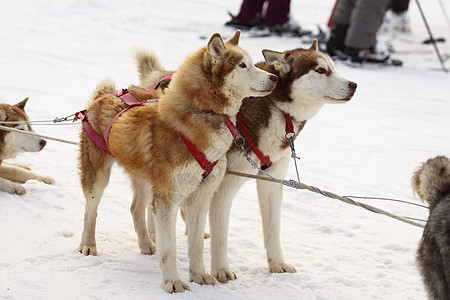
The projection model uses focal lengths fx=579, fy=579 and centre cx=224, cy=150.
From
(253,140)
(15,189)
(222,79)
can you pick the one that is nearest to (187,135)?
(222,79)

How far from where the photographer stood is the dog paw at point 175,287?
3.31m

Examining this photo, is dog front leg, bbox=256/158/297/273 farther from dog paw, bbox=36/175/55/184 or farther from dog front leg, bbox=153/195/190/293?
dog paw, bbox=36/175/55/184

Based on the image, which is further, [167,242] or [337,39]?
[337,39]

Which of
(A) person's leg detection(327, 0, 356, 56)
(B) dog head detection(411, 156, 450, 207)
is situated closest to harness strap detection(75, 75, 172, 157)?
(B) dog head detection(411, 156, 450, 207)

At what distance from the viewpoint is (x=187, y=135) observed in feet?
10.6

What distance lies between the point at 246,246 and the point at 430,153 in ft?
10.9

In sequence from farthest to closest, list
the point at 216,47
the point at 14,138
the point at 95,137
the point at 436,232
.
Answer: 1. the point at 14,138
2. the point at 95,137
3. the point at 216,47
4. the point at 436,232

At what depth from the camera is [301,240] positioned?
4.57m

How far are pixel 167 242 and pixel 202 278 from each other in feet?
1.19

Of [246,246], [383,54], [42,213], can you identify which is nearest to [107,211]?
[42,213]

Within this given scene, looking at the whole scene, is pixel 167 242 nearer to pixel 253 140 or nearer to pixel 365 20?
pixel 253 140

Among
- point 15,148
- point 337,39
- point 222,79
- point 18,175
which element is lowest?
point 337,39

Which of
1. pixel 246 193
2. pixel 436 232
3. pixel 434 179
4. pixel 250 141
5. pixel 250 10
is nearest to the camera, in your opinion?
pixel 436 232

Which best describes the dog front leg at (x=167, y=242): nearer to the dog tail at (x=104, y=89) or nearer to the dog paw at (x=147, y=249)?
the dog paw at (x=147, y=249)
